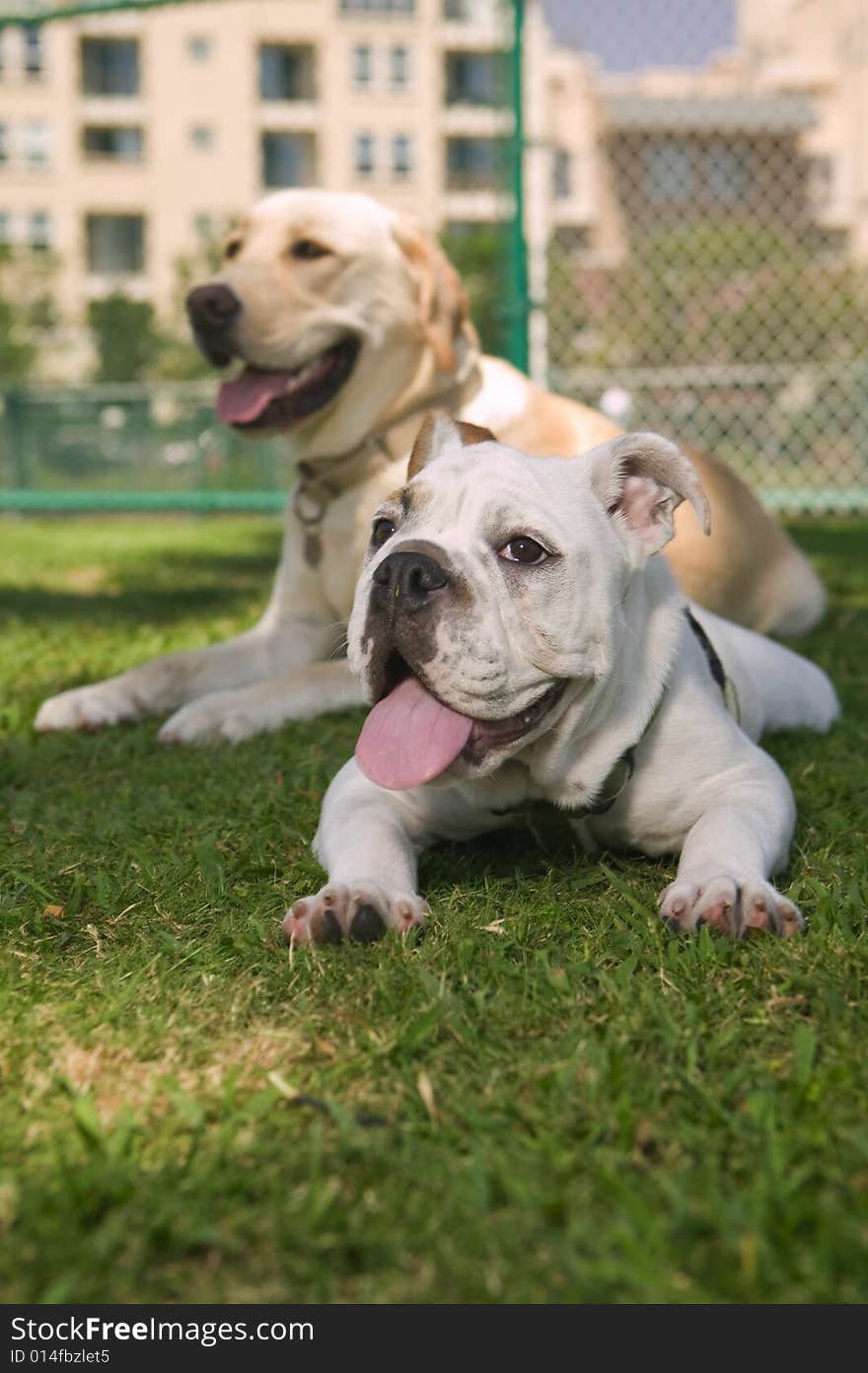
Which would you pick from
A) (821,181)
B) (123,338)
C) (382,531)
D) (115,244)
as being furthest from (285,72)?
(382,531)

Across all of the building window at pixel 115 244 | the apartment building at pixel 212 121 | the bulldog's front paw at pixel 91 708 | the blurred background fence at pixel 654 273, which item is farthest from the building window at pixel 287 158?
the bulldog's front paw at pixel 91 708

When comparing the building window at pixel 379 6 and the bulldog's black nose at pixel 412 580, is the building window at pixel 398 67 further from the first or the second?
the bulldog's black nose at pixel 412 580

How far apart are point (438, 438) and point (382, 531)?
296 millimetres

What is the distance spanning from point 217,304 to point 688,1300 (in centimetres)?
394

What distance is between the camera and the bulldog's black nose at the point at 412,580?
7.73ft

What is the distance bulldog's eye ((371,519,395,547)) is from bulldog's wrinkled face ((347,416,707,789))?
0.21 ft

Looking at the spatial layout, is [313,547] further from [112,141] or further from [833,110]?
[112,141]

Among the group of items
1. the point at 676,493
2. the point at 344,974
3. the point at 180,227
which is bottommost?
the point at 180,227

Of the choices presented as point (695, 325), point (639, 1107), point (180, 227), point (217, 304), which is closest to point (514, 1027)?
point (639, 1107)

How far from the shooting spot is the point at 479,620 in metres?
2.36

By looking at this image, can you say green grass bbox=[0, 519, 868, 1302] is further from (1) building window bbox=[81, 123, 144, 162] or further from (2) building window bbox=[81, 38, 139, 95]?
(2) building window bbox=[81, 38, 139, 95]

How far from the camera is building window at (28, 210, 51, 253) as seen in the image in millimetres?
40719

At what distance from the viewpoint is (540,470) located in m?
2.64

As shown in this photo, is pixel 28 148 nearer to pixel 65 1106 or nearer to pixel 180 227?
pixel 180 227
